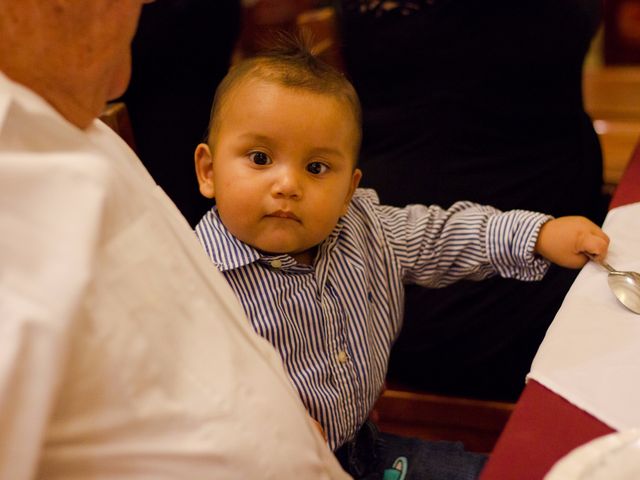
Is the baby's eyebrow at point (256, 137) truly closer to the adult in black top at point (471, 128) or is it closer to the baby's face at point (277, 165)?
the baby's face at point (277, 165)

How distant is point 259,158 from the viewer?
1053 mm

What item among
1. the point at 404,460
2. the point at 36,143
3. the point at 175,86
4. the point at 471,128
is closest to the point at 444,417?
the point at 404,460

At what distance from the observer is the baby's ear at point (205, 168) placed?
1.13 metres

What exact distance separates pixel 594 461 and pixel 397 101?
1312 mm

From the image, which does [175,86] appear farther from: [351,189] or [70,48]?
[70,48]

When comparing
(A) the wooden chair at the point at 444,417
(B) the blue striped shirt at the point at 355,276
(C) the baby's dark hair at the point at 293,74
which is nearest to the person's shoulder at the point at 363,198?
(B) the blue striped shirt at the point at 355,276

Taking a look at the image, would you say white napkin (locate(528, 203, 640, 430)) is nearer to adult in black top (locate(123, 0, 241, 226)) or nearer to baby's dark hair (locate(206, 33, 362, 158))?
baby's dark hair (locate(206, 33, 362, 158))

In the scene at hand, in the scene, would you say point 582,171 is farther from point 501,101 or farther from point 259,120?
point 259,120

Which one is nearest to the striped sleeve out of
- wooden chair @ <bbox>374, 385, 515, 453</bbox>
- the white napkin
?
the white napkin

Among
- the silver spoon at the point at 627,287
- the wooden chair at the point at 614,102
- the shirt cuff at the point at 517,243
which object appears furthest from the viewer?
the wooden chair at the point at 614,102

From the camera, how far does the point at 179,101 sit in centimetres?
197

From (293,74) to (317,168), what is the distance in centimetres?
14

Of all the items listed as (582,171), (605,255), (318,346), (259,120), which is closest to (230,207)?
(259,120)

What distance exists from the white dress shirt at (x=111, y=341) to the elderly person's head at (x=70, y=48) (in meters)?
0.04
